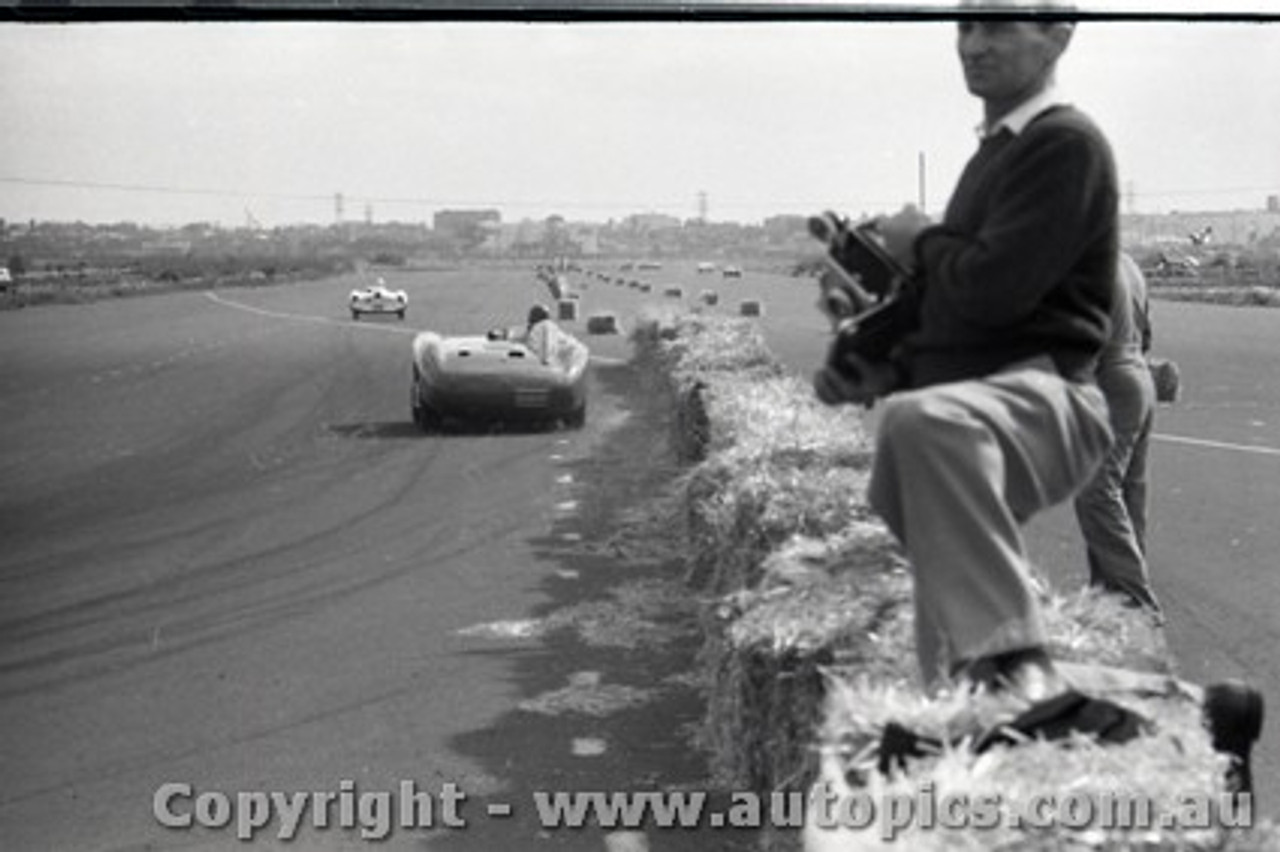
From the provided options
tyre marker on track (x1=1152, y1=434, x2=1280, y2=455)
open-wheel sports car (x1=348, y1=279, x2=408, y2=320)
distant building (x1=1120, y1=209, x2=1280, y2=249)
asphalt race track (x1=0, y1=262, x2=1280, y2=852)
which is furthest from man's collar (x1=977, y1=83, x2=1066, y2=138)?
open-wheel sports car (x1=348, y1=279, x2=408, y2=320)

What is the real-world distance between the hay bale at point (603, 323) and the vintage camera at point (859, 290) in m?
24.3

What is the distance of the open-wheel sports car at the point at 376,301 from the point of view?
597 inches

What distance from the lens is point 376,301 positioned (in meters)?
16.0

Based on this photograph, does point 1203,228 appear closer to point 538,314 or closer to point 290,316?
point 538,314

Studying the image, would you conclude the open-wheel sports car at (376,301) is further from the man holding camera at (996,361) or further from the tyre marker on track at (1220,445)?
the man holding camera at (996,361)

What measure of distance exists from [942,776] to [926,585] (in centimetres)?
55

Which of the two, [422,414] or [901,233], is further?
[422,414]

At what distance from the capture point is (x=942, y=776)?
247cm

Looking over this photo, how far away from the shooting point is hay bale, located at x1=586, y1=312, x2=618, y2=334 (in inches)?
1072

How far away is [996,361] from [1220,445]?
11732 mm

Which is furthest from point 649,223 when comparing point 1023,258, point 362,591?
point 362,591

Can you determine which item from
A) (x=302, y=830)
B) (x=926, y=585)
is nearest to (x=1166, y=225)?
(x=926, y=585)

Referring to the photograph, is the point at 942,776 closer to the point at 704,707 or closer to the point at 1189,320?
the point at 704,707

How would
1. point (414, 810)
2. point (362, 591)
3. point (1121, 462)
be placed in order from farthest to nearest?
point (362, 591) → point (414, 810) → point (1121, 462)
